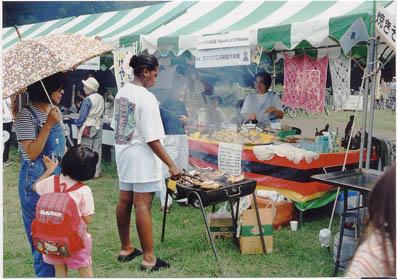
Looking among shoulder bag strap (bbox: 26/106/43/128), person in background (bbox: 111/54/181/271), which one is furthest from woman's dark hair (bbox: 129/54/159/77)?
shoulder bag strap (bbox: 26/106/43/128)

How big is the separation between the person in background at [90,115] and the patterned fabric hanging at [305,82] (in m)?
3.14

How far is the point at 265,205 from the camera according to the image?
463 cm

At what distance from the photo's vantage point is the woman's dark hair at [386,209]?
1215 mm

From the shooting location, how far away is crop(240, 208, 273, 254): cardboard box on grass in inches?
150

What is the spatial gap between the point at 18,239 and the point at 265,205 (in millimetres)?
2724

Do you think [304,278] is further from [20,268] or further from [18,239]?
[18,239]

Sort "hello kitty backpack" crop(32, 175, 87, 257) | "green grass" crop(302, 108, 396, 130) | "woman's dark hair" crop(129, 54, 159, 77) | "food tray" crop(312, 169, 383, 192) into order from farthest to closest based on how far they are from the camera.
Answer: "green grass" crop(302, 108, 396, 130), "woman's dark hair" crop(129, 54, 159, 77), "food tray" crop(312, 169, 383, 192), "hello kitty backpack" crop(32, 175, 87, 257)

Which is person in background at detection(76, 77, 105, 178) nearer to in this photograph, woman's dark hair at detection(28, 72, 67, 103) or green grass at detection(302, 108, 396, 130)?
woman's dark hair at detection(28, 72, 67, 103)

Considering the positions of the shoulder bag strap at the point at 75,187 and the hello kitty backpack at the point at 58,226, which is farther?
the shoulder bag strap at the point at 75,187

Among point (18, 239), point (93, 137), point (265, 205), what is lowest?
point (18, 239)

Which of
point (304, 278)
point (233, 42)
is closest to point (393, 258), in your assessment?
point (304, 278)

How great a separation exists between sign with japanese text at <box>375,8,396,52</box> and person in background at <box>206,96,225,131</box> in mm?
3127

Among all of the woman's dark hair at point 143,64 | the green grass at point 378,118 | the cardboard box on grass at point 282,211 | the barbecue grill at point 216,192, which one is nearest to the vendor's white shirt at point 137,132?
the woman's dark hair at point 143,64

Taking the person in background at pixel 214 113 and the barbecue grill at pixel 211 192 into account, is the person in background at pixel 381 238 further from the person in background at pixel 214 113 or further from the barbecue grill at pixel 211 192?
the person in background at pixel 214 113
